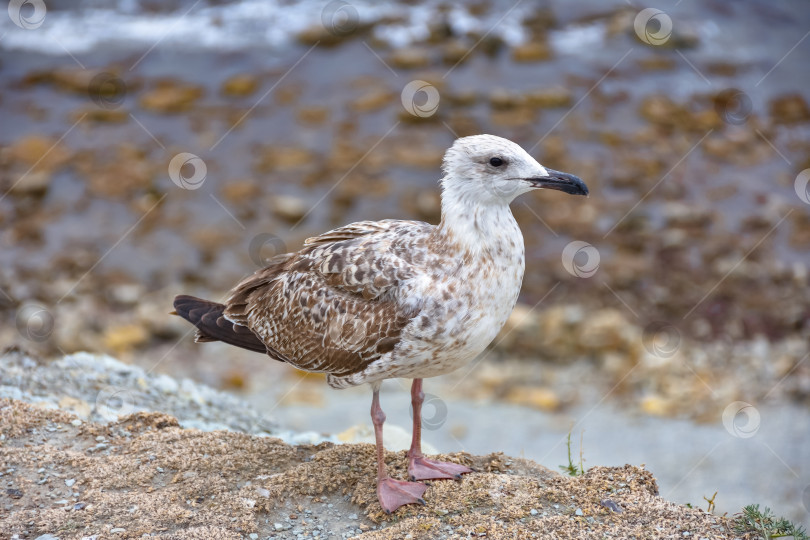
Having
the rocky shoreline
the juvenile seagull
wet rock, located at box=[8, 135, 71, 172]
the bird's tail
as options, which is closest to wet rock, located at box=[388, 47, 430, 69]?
wet rock, located at box=[8, 135, 71, 172]

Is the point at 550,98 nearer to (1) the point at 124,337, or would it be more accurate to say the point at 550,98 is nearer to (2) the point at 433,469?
(1) the point at 124,337

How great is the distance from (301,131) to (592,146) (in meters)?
5.47

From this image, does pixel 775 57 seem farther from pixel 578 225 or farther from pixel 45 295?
pixel 45 295

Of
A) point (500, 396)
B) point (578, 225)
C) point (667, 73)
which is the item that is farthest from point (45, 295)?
point (667, 73)

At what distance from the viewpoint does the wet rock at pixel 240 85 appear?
17328 mm

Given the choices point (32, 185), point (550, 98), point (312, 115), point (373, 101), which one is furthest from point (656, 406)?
point (32, 185)

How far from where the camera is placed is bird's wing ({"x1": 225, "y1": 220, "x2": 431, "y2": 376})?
16.3 ft

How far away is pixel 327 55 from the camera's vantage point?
713 inches

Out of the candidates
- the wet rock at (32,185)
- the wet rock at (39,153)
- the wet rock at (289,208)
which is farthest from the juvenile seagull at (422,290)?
the wet rock at (39,153)

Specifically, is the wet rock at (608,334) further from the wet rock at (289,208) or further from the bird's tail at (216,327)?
the bird's tail at (216,327)

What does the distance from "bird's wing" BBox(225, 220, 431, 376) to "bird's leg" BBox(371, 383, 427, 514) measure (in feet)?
1.29

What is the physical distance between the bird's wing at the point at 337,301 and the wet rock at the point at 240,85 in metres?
12.2

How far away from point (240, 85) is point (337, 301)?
43.3 feet

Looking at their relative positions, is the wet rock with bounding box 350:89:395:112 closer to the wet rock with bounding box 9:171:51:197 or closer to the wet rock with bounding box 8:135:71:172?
the wet rock with bounding box 8:135:71:172
